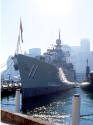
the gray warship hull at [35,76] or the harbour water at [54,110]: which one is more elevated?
the gray warship hull at [35,76]

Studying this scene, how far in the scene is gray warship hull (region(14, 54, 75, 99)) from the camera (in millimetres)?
29859

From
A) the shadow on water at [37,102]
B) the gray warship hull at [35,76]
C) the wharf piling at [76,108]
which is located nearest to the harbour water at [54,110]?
the shadow on water at [37,102]

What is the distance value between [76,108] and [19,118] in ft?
6.31

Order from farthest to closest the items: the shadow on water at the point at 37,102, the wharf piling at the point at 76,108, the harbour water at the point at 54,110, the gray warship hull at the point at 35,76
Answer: the gray warship hull at the point at 35,76, the shadow on water at the point at 37,102, the harbour water at the point at 54,110, the wharf piling at the point at 76,108

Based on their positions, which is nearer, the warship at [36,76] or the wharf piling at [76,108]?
the wharf piling at [76,108]

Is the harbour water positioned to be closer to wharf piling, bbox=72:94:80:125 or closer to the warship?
wharf piling, bbox=72:94:80:125

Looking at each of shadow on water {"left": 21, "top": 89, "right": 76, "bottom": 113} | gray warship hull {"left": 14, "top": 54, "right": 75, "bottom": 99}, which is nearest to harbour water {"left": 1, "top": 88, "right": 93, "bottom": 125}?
shadow on water {"left": 21, "top": 89, "right": 76, "bottom": 113}

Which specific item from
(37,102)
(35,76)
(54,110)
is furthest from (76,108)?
(35,76)

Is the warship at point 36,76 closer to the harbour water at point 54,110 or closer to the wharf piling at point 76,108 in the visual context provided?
the harbour water at point 54,110

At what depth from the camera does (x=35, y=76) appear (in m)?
32.2

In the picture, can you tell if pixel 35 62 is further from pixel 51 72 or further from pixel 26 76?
pixel 51 72

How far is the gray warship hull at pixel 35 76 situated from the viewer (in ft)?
98.0

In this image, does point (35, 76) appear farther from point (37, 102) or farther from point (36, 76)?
point (37, 102)

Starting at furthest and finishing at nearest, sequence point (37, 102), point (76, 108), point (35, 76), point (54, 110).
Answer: point (35, 76) < point (37, 102) < point (54, 110) < point (76, 108)
